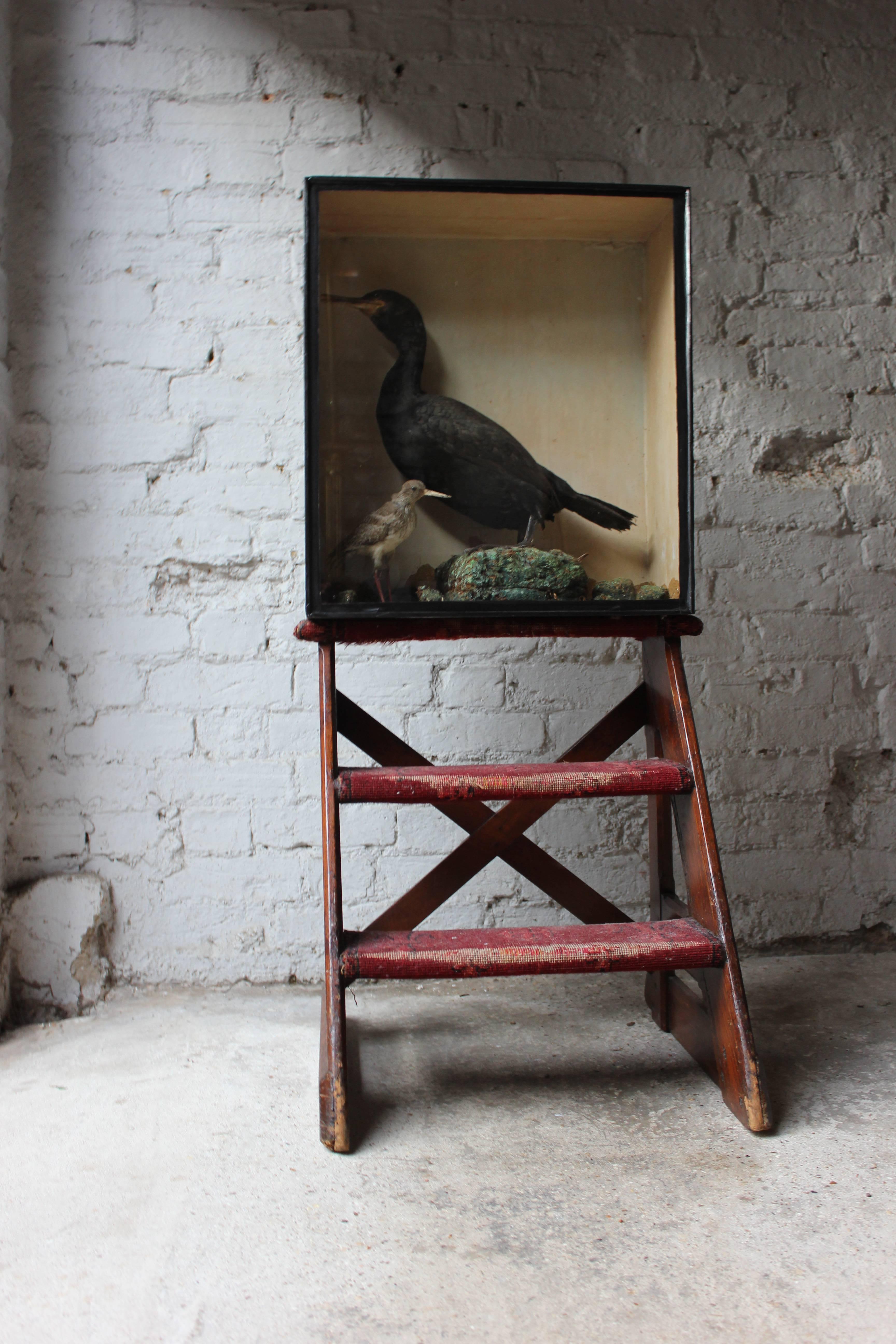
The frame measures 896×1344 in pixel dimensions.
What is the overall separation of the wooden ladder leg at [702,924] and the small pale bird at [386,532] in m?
0.49

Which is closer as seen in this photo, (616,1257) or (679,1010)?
(616,1257)

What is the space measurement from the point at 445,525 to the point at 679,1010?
0.95 metres

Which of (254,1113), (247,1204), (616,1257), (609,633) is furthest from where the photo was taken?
(609,633)

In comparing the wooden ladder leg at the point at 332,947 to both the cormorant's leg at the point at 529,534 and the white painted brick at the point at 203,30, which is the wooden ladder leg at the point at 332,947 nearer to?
the cormorant's leg at the point at 529,534

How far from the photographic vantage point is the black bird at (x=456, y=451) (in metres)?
1.35

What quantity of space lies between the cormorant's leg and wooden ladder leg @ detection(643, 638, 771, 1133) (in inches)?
12.1

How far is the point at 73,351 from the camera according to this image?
1.82m

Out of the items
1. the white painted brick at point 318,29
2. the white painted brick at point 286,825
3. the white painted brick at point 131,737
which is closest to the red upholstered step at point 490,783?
the white painted brick at point 286,825

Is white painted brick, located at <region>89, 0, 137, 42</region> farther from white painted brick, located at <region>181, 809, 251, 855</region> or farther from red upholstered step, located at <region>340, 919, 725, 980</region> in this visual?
→ red upholstered step, located at <region>340, 919, 725, 980</region>

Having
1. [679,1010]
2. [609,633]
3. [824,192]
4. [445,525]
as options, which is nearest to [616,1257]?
[679,1010]

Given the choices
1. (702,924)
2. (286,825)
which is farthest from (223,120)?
(702,924)

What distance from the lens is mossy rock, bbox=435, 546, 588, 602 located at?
1352mm

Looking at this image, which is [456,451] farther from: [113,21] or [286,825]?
[113,21]

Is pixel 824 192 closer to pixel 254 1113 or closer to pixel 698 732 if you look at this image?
pixel 698 732
